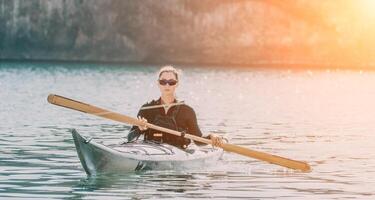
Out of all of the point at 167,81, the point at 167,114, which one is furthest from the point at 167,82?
the point at 167,114

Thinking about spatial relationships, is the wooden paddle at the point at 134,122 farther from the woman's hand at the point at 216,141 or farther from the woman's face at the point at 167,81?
the woman's face at the point at 167,81

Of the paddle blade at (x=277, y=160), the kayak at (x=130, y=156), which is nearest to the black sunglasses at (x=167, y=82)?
the kayak at (x=130, y=156)

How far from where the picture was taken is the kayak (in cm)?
2914

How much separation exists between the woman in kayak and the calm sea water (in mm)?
956

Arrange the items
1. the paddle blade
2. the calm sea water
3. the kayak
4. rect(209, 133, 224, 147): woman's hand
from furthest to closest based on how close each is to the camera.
Answer: rect(209, 133, 224, 147): woman's hand → the paddle blade → the kayak → the calm sea water

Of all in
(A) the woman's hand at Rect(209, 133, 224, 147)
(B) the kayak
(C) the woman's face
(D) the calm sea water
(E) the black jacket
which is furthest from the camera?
(A) the woman's hand at Rect(209, 133, 224, 147)

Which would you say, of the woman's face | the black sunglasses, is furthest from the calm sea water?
the black sunglasses

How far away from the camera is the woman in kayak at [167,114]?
1163 inches

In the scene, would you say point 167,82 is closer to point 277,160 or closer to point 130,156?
point 130,156

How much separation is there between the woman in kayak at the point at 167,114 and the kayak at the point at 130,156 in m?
0.27

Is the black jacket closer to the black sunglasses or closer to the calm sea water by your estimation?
the black sunglasses

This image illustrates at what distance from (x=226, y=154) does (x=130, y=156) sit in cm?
753

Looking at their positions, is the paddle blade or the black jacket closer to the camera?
the black jacket

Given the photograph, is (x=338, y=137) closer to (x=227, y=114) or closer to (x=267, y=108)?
(x=227, y=114)
